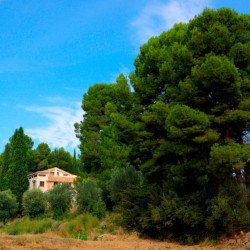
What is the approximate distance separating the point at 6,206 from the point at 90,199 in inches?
628

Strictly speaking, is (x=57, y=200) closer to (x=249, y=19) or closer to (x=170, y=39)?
(x=170, y=39)

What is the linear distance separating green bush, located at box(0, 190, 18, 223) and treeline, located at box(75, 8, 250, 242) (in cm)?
2148

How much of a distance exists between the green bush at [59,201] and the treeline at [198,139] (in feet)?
36.5

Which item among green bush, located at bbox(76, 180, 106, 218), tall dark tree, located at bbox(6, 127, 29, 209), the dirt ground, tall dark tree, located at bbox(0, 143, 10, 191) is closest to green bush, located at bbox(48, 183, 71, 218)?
green bush, located at bbox(76, 180, 106, 218)

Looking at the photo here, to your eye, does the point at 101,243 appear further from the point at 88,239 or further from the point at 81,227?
the point at 81,227

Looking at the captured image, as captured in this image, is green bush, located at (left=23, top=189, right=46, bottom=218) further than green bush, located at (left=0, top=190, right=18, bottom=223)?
No

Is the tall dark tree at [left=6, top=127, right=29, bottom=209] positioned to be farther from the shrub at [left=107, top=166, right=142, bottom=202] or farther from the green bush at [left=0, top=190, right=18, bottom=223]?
the shrub at [left=107, top=166, right=142, bottom=202]

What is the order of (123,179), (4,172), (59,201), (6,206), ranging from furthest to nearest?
1. (4,172)
2. (6,206)
3. (59,201)
4. (123,179)

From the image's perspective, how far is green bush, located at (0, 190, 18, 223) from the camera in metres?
42.0

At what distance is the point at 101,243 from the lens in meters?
17.5

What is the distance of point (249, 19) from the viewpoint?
75.2 ft

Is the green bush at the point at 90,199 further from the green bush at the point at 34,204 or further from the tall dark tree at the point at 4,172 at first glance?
the tall dark tree at the point at 4,172

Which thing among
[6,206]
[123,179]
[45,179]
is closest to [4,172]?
[45,179]

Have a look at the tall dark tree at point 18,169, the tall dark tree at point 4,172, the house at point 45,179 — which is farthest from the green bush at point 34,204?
the house at point 45,179
